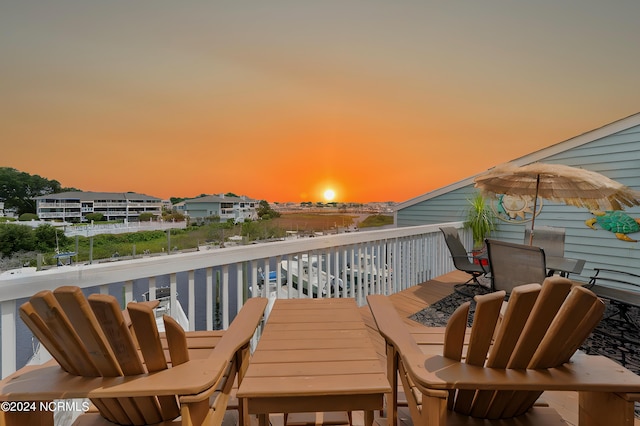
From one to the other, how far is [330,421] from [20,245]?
893 cm

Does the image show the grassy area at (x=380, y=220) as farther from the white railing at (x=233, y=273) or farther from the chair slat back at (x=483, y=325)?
the chair slat back at (x=483, y=325)

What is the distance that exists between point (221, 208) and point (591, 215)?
→ 13064 mm

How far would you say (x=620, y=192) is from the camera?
3.48m

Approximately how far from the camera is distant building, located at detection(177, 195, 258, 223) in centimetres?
1287

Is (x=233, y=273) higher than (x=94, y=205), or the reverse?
(x=94, y=205)

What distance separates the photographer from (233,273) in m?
2.57

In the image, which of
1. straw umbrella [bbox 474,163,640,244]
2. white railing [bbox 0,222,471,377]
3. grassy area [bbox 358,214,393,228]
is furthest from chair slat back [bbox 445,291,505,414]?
grassy area [bbox 358,214,393,228]

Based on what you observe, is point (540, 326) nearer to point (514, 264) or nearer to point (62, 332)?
point (62, 332)

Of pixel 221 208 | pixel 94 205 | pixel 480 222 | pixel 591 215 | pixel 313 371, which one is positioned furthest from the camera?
pixel 221 208

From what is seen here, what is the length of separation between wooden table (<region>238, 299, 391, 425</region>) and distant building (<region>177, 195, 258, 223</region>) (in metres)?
11.7

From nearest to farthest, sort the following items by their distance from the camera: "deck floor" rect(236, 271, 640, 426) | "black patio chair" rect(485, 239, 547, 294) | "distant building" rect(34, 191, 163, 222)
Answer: "deck floor" rect(236, 271, 640, 426) → "black patio chair" rect(485, 239, 547, 294) → "distant building" rect(34, 191, 163, 222)

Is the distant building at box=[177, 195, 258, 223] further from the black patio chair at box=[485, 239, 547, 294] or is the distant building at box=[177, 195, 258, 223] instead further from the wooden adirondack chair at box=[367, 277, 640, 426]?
the wooden adirondack chair at box=[367, 277, 640, 426]

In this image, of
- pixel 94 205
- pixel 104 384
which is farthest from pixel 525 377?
pixel 94 205

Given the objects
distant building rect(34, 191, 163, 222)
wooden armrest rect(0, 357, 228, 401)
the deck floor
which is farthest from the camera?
distant building rect(34, 191, 163, 222)
